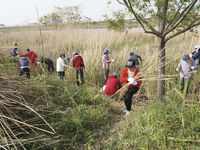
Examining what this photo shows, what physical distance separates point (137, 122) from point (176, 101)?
2.32ft

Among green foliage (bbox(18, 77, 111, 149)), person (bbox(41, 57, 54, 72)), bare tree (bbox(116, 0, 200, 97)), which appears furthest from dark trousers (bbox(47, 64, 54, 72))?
bare tree (bbox(116, 0, 200, 97))

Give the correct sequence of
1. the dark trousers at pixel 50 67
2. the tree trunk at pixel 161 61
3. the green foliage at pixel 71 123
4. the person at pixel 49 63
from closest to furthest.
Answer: the green foliage at pixel 71 123 < the tree trunk at pixel 161 61 < the person at pixel 49 63 < the dark trousers at pixel 50 67

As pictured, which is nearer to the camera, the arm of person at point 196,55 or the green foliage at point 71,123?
the green foliage at point 71,123

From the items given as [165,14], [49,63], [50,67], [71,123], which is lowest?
[71,123]

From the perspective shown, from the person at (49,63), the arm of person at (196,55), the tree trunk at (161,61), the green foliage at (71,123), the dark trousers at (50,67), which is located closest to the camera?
the green foliage at (71,123)

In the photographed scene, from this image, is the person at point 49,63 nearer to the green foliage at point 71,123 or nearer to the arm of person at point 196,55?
the green foliage at point 71,123

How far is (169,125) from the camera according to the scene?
6.06 ft

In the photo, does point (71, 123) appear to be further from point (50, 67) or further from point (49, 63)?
point (50, 67)

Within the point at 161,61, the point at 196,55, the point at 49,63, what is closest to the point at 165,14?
the point at 161,61

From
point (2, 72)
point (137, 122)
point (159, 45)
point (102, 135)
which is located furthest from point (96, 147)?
point (159, 45)

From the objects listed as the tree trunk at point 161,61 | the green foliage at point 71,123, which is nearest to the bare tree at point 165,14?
the tree trunk at point 161,61

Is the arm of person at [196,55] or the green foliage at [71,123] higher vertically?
the arm of person at [196,55]

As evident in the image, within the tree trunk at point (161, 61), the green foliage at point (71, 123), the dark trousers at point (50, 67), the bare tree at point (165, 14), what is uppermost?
the bare tree at point (165, 14)

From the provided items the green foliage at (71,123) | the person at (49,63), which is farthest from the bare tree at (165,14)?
the person at (49,63)
